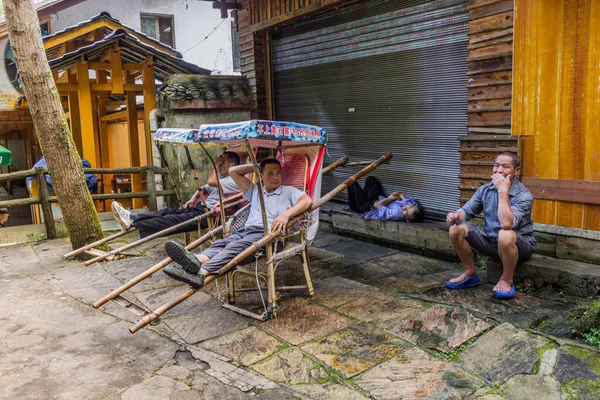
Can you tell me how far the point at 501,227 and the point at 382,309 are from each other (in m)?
1.32

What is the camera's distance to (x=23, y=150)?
18156mm

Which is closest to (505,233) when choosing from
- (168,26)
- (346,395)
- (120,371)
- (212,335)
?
(346,395)

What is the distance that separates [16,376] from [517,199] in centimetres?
440

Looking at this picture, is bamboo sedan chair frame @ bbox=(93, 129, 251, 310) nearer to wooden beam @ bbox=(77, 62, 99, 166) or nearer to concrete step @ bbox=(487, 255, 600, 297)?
concrete step @ bbox=(487, 255, 600, 297)

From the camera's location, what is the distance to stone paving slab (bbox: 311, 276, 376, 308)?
16.8ft

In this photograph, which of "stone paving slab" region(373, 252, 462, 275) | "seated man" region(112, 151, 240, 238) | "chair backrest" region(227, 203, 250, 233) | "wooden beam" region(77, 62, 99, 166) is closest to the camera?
"chair backrest" region(227, 203, 250, 233)

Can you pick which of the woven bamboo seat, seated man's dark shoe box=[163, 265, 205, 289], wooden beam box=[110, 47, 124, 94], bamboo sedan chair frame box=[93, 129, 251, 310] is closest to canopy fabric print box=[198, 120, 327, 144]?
the woven bamboo seat

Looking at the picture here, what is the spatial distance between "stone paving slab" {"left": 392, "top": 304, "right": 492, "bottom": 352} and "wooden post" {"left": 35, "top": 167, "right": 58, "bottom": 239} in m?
6.48

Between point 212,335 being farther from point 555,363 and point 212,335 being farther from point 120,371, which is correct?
point 555,363

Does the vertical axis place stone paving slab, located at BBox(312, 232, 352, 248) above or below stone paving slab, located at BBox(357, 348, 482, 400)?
above

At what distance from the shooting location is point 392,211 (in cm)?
708

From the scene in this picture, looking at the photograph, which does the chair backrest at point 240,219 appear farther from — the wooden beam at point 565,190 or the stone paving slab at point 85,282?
the wooden beam at point 565,190

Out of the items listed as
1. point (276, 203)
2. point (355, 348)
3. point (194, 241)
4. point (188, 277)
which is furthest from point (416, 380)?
point (194, 241)

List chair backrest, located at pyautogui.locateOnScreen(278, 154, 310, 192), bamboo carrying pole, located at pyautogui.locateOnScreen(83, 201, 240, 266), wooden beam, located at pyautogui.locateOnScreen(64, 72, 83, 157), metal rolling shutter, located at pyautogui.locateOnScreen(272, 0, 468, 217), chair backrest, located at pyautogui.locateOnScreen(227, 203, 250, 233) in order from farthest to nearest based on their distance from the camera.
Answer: wooden beam, located at pyautogui.locateOnScreen(64, 72, 83, 157)
metal rolling shutter, located at pyautogui.locateOnScreen(272, 0, 468, 217)
bamboo carrying pole, located at pyautogui.locateOnScreen(83, 201, 240, 266)
chair backrest, located at pyautogui.locateOnScreen(227, 203, 250, 233)
chair backrest, located at pyautogui.locateOnScreen(278, 154, 310, 192)
